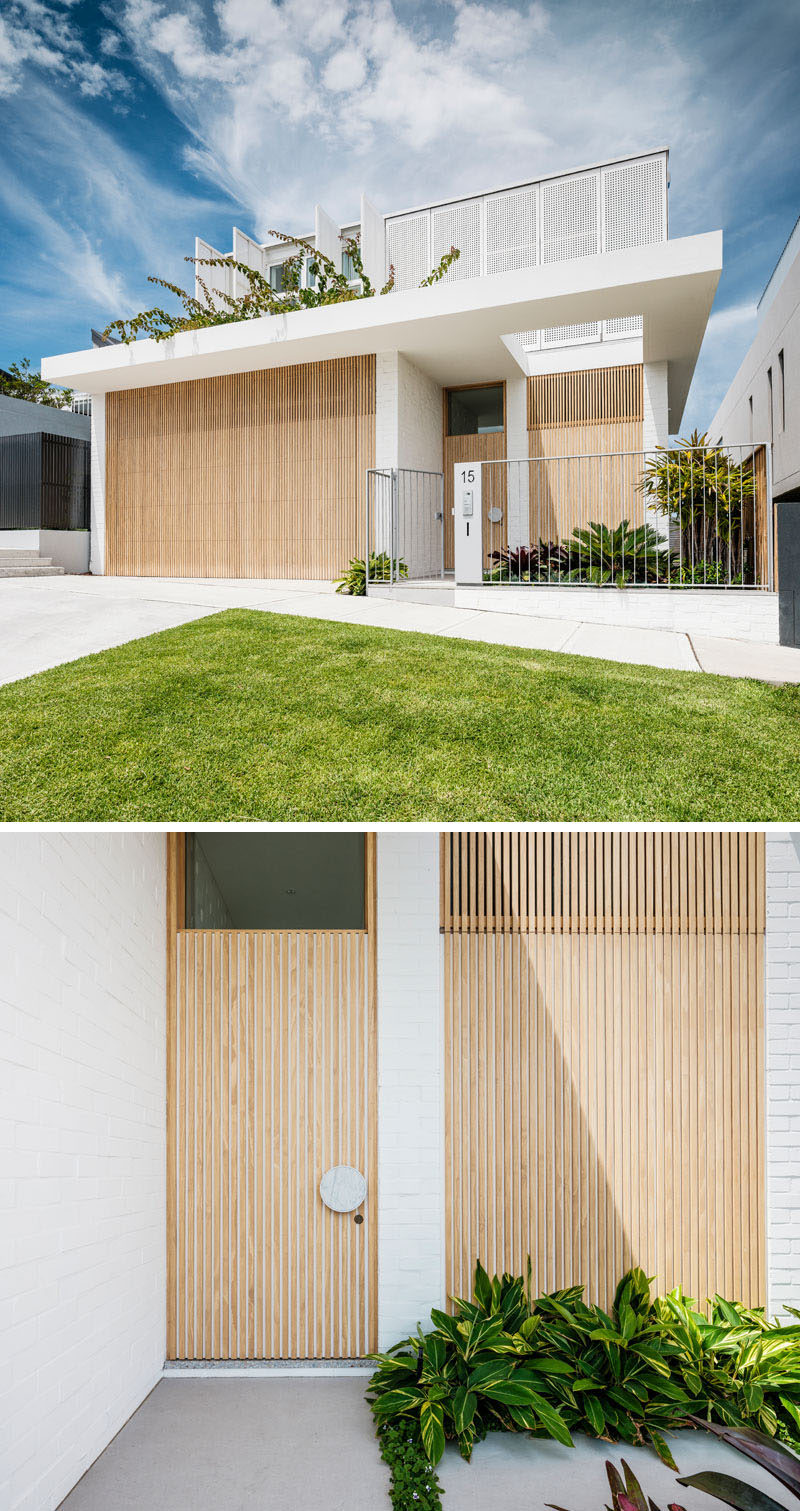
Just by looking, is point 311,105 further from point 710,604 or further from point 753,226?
point 710,604

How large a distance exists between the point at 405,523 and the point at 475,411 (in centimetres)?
198

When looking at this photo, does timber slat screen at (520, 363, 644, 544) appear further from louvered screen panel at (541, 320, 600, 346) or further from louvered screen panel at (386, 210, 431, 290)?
louvered screen panel at (386, 210, 431, 290)

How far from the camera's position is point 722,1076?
5.71 meters

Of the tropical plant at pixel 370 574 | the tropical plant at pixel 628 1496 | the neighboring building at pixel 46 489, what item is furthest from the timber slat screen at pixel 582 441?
the tropical plant at pixel 628 1496

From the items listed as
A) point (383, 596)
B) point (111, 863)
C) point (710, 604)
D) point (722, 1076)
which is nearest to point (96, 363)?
point (383, 596)

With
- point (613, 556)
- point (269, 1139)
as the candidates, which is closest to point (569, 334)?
point (613, 556)

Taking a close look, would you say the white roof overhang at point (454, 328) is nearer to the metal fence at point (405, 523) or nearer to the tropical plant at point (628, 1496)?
the metal fence at point (405, 523)

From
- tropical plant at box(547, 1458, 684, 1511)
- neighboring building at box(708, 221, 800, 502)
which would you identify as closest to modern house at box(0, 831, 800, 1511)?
tropical plant at box(547, 1458, 684, 1511)

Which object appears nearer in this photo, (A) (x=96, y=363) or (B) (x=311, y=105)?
(B) (x=311, y=105)

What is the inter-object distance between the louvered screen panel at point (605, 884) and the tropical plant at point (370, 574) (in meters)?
2.56

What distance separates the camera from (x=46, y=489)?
10258mm

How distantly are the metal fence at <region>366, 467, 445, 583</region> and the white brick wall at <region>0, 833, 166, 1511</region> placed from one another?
3668mm

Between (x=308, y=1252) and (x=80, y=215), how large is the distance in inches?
225

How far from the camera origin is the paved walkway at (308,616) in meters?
4.40
